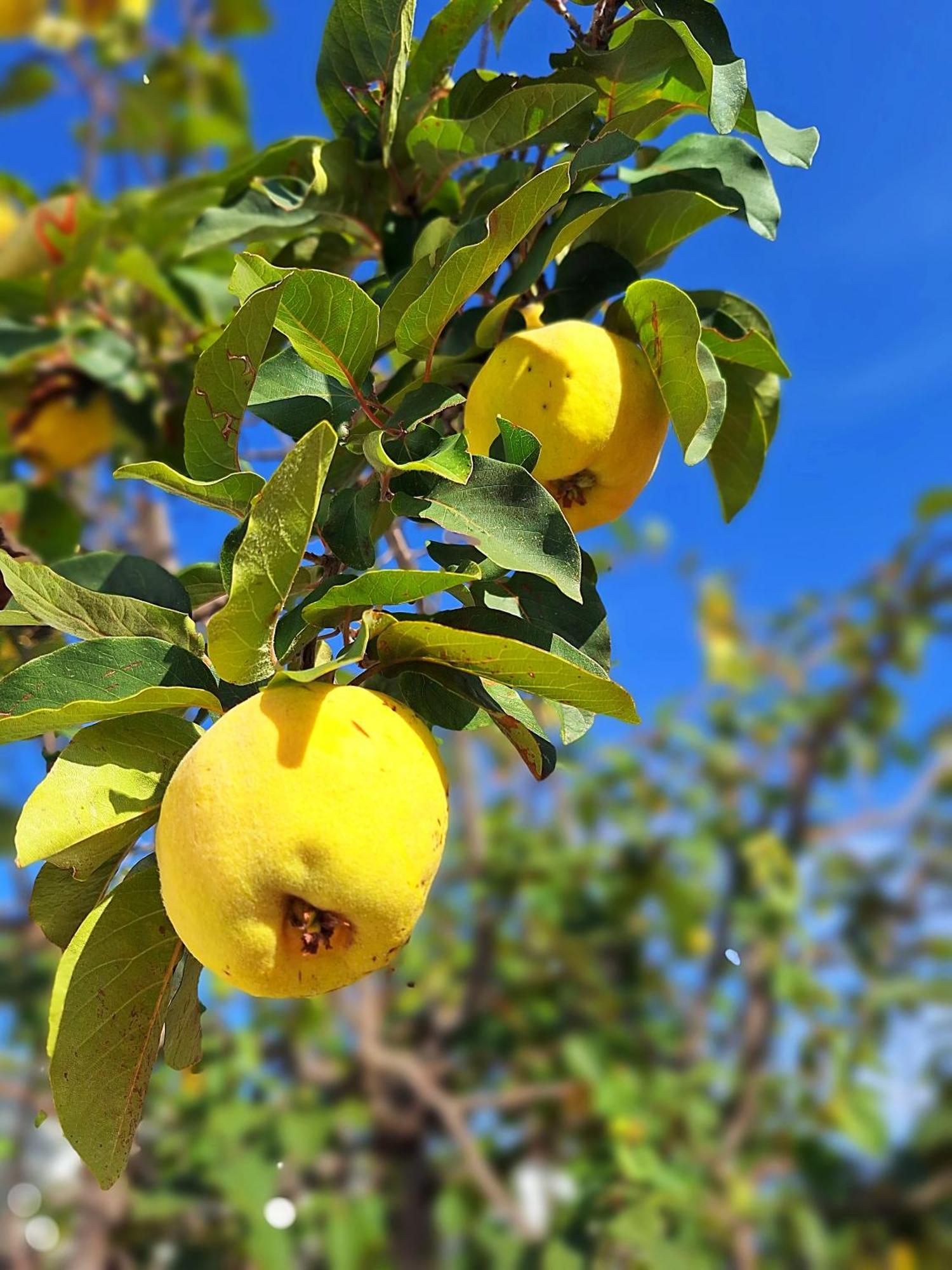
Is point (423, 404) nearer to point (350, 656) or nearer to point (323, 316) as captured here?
point (323, 316)

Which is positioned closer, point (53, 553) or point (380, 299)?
point (380, 299)

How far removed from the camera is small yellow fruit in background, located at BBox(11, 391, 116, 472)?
66.3 inches

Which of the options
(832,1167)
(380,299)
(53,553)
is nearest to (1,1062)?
(53,553)

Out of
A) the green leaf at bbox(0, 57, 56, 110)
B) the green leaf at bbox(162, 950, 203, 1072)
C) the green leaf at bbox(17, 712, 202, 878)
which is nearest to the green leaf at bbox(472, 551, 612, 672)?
the green leaf at bbox(17, 712, 202, 878)

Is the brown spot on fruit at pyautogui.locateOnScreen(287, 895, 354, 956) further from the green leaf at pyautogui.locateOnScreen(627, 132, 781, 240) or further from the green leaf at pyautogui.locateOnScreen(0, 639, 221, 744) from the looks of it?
the green leaf at pyautogui.locateOnScreen(627, 132, 781, 240)

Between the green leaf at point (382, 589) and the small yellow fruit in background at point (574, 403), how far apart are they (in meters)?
0.20

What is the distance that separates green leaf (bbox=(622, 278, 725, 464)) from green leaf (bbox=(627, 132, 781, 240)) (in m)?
0.17

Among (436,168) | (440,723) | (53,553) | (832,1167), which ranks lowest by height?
(832,1167)

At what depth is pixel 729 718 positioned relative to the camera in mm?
3902

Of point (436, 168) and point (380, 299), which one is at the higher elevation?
point (436, 168)

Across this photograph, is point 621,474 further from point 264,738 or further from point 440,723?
point 264,738

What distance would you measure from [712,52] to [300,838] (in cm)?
59

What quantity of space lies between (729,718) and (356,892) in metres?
3.46

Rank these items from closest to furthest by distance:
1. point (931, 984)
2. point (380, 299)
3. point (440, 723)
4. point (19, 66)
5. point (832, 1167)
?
point (440, 723) → point (380, 299) → point (19, 66) → point (832, 1167) → point (931, 984)
